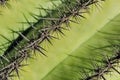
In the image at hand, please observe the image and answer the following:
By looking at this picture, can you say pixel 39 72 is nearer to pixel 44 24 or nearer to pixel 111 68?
pixel 44 24

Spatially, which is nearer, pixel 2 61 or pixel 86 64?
pixel 86 64

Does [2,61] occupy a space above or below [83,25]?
below

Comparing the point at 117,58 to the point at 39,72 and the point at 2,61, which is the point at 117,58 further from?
the point at 2,61

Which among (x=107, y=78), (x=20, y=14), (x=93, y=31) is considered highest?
(x=20, y=14)

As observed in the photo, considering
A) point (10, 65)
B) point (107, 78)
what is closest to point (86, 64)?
point (107, 78)

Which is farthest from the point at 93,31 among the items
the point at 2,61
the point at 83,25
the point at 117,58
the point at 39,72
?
the point at 2,61

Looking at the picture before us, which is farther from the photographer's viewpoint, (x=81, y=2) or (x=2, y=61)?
(x=2, y=61)
